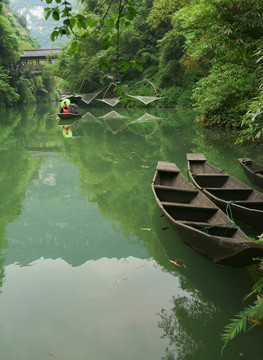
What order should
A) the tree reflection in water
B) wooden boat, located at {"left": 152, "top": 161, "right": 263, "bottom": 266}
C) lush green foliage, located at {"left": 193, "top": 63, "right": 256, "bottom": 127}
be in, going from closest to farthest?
1. the tree reflection in water
2. wooden boat, located at {"left": 152, "top": 161, "right": 263, "bottom": 266}
3. lush green foliage, located at {"left": 193, "top": 63, "right": 256, "bottom": 127}

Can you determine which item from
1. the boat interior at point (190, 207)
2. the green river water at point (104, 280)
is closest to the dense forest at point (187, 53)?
the boat interior at point (190, 207)

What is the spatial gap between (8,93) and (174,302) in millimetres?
24458

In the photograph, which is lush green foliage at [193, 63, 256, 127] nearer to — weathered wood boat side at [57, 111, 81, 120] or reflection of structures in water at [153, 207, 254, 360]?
weathered wood boat side at [57, 111, 81, 120]

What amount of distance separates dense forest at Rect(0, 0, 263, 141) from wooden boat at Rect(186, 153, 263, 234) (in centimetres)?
69

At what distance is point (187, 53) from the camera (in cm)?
1268

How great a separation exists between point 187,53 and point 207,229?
37.7 feet

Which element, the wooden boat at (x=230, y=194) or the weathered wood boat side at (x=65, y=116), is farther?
the weathered wood boat side at (x=65, y=116)

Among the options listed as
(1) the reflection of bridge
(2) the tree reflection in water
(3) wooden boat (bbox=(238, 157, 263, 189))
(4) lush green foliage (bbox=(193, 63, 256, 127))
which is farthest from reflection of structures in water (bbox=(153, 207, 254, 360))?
(1) the reflection of bridge

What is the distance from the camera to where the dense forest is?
160cm

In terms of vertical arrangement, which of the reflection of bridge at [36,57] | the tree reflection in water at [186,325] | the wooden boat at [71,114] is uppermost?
the tree reflection in water at [186,325]

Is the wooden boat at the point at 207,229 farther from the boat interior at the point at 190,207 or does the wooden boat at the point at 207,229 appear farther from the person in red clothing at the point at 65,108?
the person in red clothing at the point at 65,108

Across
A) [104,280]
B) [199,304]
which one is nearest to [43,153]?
[104,280]

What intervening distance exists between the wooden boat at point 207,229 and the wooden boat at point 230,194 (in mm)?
172

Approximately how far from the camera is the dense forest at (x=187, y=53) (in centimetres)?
160
